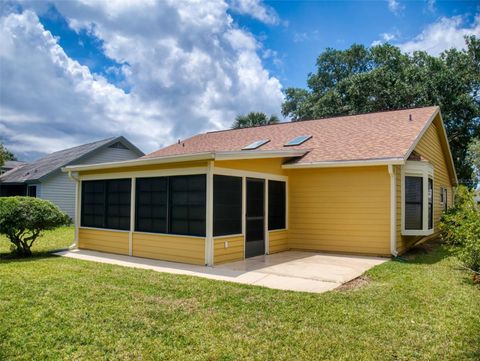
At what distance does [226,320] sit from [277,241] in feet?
18.6

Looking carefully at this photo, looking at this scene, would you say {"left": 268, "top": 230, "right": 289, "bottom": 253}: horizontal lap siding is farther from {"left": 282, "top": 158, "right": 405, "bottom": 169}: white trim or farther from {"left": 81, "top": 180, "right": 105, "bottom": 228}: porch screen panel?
{"left": 81, "top": 180, "right": 105, "bottom": 228}: porch screen panel

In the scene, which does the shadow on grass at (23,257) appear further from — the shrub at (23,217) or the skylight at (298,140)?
the skylight at (298,140)

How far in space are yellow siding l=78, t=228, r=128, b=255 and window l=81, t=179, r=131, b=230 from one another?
17 cm

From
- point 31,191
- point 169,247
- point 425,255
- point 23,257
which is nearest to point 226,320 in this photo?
point 169,247

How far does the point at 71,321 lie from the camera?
417 centimetres

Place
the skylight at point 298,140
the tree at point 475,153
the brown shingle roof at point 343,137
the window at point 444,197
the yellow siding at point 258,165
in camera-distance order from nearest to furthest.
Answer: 1. the yellow siding at point 258,165
2. the brown shingle roof at point 343,137
3. the skylight at point 298,140
4. the window at point 444,197
5. the tree at point 475,153

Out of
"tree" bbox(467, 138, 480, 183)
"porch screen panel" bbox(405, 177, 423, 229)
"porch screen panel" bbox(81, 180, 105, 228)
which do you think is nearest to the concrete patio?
"porch screen panel" bbox(81, 180, 105, 228)

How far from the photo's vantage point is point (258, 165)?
29.7 feet

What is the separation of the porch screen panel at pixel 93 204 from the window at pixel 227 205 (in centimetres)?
401

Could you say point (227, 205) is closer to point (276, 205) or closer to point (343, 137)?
point (276, 205)

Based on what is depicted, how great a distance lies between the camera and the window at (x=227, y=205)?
772 centimetres

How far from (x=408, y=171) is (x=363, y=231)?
2029 millimetres

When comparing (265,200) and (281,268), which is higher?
(265,200)

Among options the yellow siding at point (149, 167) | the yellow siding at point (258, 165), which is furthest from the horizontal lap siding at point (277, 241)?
the yellow siding at point (149, 167)
